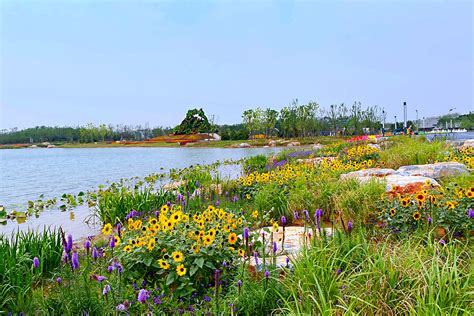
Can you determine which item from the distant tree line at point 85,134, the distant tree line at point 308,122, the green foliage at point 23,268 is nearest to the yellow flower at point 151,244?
the green foliage at point 23,268

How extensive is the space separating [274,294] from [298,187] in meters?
3.23

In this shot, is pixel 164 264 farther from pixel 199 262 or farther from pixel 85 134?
pixel 85 134

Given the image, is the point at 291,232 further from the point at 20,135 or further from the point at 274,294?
the point at 20,135

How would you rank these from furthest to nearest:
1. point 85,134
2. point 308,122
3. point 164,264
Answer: point 85,134, point 308,122, point 164,264

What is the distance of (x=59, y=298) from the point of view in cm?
256

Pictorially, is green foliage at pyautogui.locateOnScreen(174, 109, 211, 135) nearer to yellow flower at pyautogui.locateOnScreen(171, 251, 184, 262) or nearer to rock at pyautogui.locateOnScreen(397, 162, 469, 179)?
rock at pyautogui.locateOnScreen(397, 162, 469, 179)

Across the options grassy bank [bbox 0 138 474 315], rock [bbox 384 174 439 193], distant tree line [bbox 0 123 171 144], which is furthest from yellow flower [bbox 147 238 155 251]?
distant tree line [bbox 0 123 171 144]

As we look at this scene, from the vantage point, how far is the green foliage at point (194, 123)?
71125 millimetres

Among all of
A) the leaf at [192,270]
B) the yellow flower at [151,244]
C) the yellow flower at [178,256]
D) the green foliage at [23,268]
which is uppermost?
the yellow flower at [151,244]

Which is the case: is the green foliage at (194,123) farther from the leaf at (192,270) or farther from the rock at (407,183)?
the leaf at (192,270)

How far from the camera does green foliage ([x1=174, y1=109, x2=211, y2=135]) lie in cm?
7112

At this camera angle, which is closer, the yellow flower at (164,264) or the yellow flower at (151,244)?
the yellow flower at (164,264)

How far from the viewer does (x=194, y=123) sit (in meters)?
71.9

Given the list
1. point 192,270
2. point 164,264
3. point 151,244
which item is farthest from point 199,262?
point 151,244
